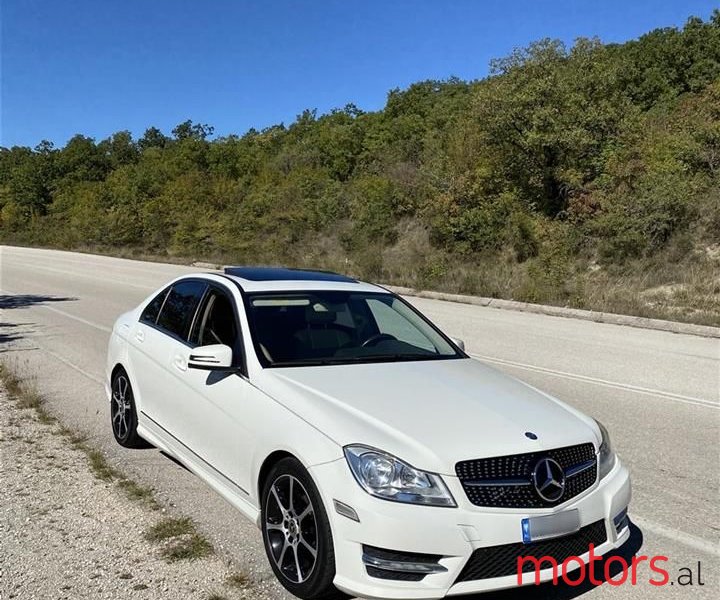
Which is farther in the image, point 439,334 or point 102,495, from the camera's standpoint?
point 439,334

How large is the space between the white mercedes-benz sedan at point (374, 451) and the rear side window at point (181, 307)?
0.14 m

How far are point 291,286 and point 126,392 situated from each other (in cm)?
190

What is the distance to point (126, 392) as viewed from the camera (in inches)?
225

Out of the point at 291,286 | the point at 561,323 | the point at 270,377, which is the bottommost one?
the point at 561,323

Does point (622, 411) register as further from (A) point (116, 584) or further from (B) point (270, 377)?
(A) point (116, 584)

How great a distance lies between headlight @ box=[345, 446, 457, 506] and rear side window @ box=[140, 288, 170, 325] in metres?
3.10

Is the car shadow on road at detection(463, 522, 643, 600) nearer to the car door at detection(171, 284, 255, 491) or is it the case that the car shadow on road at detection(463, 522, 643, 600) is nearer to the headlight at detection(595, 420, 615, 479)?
the headlight at detection(595, 420, 615, 479)

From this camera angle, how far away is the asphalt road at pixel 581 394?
3.98 metres

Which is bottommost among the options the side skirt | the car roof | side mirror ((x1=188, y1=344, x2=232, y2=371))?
the side skirt

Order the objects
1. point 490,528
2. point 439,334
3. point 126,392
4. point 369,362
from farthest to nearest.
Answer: point 126,392, point 439,334, point 369,362, point 490,528

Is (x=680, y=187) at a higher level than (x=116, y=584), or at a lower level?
higher

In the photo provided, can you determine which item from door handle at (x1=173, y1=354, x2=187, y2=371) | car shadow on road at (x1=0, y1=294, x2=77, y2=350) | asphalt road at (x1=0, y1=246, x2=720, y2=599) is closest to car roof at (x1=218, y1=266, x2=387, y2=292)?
door handle at (x1=173, y1=354, x2=187, y2=371)

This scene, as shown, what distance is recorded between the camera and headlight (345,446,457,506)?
9.73 ft

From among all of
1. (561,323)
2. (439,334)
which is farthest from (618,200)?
(439,334)
